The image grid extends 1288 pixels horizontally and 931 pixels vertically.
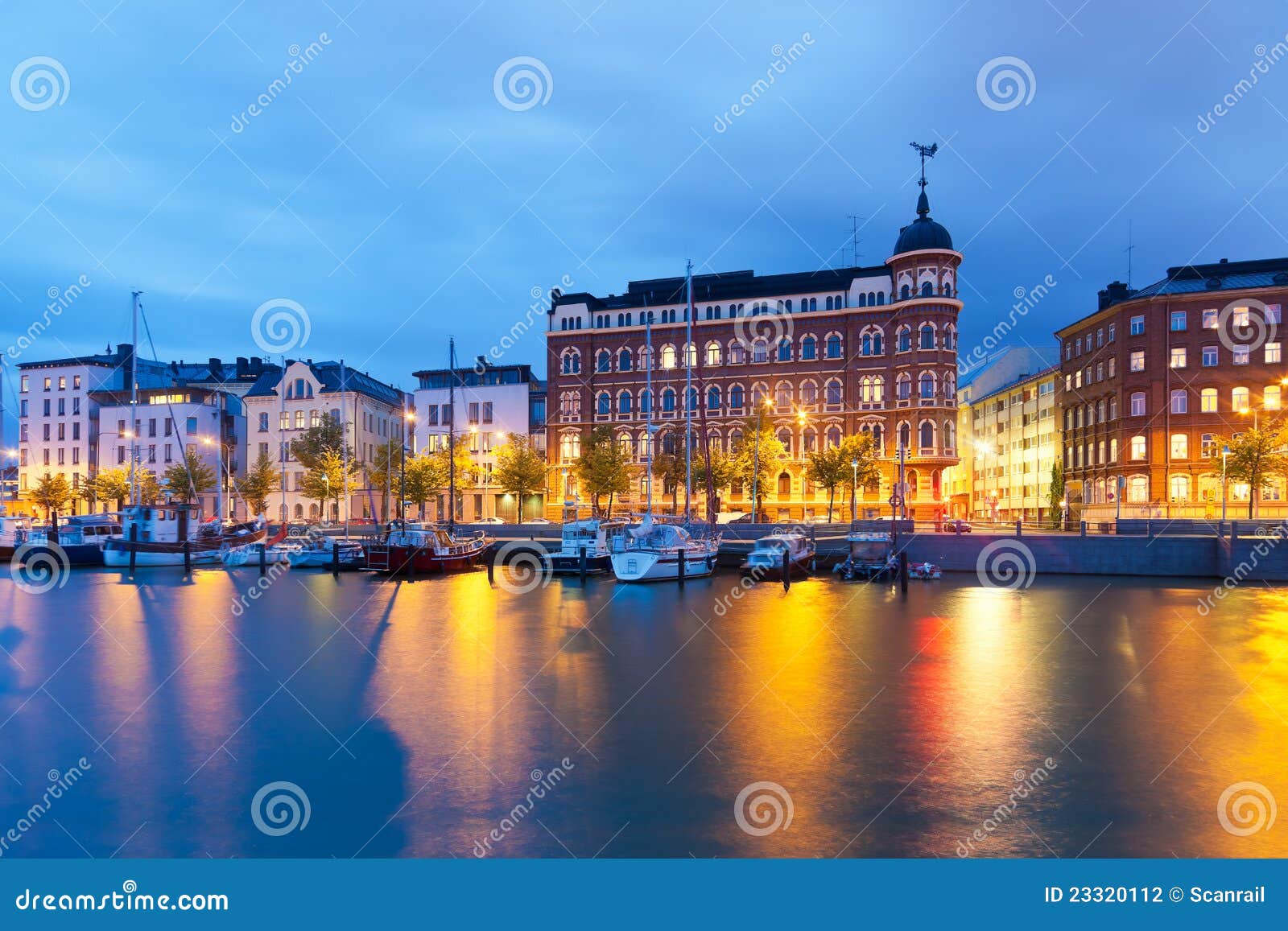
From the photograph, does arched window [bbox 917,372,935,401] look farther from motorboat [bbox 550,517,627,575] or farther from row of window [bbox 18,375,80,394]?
row of window [bbox 18,375,80,394]

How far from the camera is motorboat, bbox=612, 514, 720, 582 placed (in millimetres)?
43312

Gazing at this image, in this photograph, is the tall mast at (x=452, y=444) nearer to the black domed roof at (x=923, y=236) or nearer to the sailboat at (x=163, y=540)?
the sailboat at (x=163, y=540)

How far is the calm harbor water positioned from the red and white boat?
60.9ft

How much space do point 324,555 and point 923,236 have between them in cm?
5342

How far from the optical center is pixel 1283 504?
60562mm

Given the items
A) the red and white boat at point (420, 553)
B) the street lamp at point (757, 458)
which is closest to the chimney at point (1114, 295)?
the street lamp at point (757, 458)

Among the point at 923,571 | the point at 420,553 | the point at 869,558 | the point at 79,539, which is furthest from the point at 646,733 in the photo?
the point at 79,539

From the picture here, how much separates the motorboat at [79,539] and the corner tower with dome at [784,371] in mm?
35997

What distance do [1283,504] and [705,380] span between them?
148 ft

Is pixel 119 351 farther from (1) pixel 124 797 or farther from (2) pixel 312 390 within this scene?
(1) pixel 124 797

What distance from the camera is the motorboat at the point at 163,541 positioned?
183 feet

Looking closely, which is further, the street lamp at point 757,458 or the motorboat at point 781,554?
the street lamp at point 757,458

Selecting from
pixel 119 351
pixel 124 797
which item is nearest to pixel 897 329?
pixel 124 797

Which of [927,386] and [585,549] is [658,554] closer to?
[585,549]
